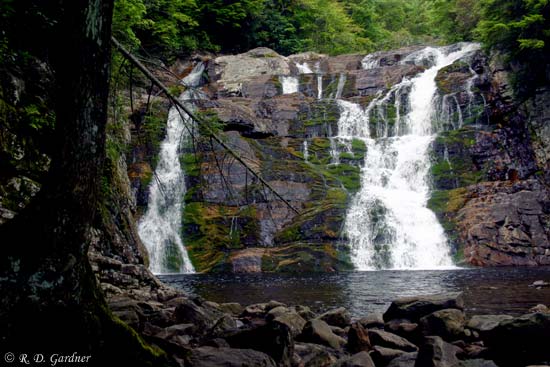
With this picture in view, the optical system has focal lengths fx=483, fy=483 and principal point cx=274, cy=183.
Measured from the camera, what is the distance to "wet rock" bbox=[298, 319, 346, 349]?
711 centimetres

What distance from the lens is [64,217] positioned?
3738 millimetres

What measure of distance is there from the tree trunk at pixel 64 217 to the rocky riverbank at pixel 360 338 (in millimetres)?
1234

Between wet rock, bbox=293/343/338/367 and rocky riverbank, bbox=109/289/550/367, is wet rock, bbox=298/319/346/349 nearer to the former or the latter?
rocky riverbank, bbox=109/289/550/367

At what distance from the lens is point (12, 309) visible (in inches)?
141

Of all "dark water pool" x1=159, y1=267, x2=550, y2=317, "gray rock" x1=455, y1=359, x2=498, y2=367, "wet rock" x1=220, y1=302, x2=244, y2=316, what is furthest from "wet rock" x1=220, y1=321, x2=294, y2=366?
"dark water pool" x1=159, y1=267, x2=550, y2=317

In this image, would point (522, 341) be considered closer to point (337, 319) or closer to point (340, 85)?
point (337, 319)

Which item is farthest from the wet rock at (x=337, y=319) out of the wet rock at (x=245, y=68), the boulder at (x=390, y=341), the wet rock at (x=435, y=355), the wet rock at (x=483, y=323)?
the wet rock at (x=245, y=68)

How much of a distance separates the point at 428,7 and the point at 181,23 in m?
32.5

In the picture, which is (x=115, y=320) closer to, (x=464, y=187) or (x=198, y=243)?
(x=198, y=243)

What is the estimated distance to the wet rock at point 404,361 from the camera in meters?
5.73

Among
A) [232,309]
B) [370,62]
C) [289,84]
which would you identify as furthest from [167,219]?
[370,62]

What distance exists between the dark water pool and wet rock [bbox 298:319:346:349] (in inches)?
126

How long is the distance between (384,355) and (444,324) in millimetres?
1621

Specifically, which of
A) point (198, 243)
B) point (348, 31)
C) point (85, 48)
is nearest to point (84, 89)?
point (85, 48)
